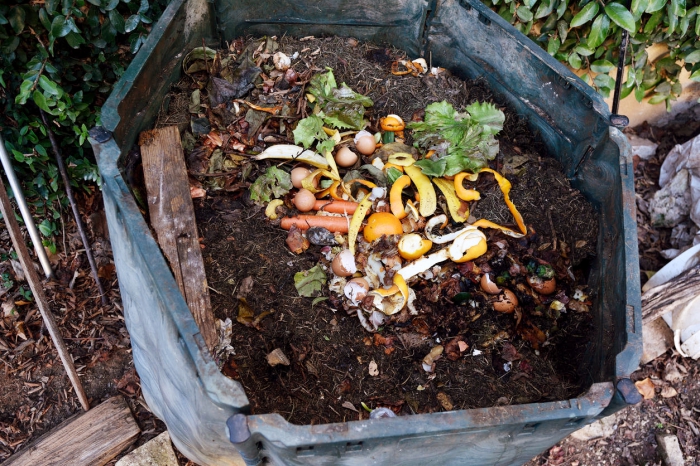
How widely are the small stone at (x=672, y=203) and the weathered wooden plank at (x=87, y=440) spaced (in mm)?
3512

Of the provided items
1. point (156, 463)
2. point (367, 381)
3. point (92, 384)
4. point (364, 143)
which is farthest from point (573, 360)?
point (92, 384)

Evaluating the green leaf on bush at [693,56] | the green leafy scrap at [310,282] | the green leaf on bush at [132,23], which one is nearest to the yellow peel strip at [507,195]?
the green leafy scrap at [310,282]

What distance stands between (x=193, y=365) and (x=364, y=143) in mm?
1644

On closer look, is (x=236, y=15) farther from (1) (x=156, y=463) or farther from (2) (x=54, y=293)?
(1) (x=156, y=463)

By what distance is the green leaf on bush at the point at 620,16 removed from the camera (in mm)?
3023

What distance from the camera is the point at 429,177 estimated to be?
A: 114 inches

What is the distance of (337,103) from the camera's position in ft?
9.84

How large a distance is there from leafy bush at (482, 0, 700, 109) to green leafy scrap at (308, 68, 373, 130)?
1.13m

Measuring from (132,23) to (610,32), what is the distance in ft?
9.23

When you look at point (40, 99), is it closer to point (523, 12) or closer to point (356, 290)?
point (356, 290)

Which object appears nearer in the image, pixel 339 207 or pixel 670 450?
pixel 339 207

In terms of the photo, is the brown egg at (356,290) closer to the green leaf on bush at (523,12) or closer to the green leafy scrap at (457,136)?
the green leafy scrap at (457,136)

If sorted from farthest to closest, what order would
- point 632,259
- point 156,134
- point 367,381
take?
point 156,134
point 367,381
point 632,259

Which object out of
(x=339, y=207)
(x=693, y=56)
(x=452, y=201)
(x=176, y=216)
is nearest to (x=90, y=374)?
(x=176, y=216)
